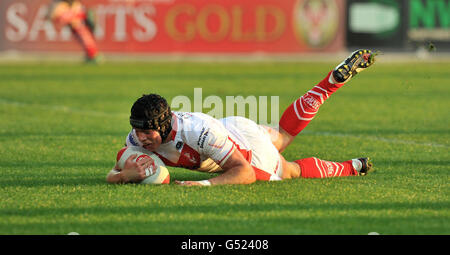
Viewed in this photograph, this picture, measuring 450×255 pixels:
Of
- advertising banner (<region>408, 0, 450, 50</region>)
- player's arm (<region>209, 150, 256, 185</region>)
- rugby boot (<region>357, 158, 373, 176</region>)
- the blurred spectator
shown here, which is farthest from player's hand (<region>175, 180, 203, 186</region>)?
advertising banner (<region>408, 0, 450, 50</region>)

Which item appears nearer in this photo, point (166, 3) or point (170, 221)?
point (170, 221)

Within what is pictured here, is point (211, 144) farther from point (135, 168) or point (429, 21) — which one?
point (429, 21)

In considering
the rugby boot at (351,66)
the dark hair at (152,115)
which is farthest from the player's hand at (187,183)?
the rugby boot at (351,66)

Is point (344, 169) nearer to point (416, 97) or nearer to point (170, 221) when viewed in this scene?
point (170, 221)

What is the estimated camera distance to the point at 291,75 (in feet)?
63.3

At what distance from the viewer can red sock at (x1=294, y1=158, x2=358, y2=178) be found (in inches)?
283

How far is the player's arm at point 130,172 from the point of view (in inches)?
262

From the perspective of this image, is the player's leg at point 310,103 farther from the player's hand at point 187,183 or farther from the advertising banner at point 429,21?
the advertising banner at point 429,21

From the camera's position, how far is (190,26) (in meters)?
24.3

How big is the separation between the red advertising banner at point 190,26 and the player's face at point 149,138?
17923 mm

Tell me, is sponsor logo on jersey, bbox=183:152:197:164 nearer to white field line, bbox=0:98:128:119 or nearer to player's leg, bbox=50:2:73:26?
white field line, bbox=0:98:128:119

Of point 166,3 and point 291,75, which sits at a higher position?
point 166,3

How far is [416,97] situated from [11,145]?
828 cm
